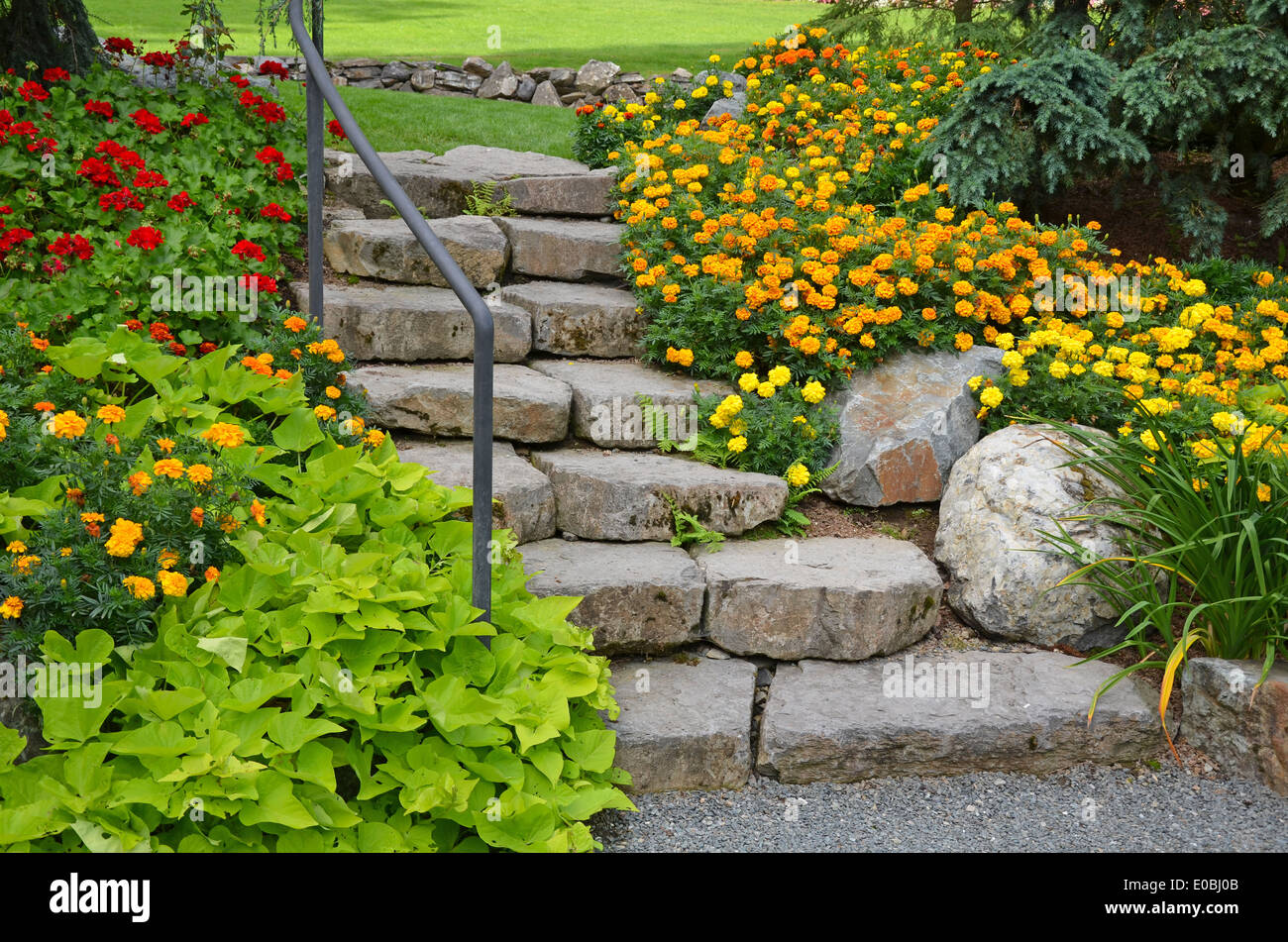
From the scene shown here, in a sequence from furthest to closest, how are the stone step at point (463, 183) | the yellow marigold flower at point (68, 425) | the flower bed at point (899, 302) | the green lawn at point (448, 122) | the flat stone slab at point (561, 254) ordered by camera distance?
the green lawn at point (448, 122)
the stone step at point (463, 183)
the flat stone slab at point (561, 254)
the flower bed at point (899, 302)
the yellow marigold flower at point (68, 425)

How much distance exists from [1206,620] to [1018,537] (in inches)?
23.7

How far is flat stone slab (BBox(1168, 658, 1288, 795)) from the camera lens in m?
3.08

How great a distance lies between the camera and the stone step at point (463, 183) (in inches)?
213

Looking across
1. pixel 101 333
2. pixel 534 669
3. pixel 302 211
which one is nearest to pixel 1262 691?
pixel 534 669

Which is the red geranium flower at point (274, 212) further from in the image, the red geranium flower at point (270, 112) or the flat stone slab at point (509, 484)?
the flat stone slab at point (509, 484)

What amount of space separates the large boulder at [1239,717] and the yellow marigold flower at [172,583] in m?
2.83

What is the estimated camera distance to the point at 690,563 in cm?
348

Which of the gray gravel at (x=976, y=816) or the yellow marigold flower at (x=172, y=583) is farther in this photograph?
the gray gravel at (x=976, y=816)

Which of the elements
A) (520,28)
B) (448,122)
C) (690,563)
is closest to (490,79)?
(448,122)

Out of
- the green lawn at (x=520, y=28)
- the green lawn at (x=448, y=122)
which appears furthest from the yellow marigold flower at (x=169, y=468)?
the green lawn at (x=520, y=28)

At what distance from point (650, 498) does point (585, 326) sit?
1.31m

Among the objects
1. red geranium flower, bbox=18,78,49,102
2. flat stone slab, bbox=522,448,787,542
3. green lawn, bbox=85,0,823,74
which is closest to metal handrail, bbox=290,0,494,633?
flat stone slab, bbox=522,448,787,542

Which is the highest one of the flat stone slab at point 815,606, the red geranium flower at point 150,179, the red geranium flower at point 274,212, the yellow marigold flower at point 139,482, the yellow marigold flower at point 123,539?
the red geranium flower at point 150,179

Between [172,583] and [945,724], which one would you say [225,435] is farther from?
[945,724]
